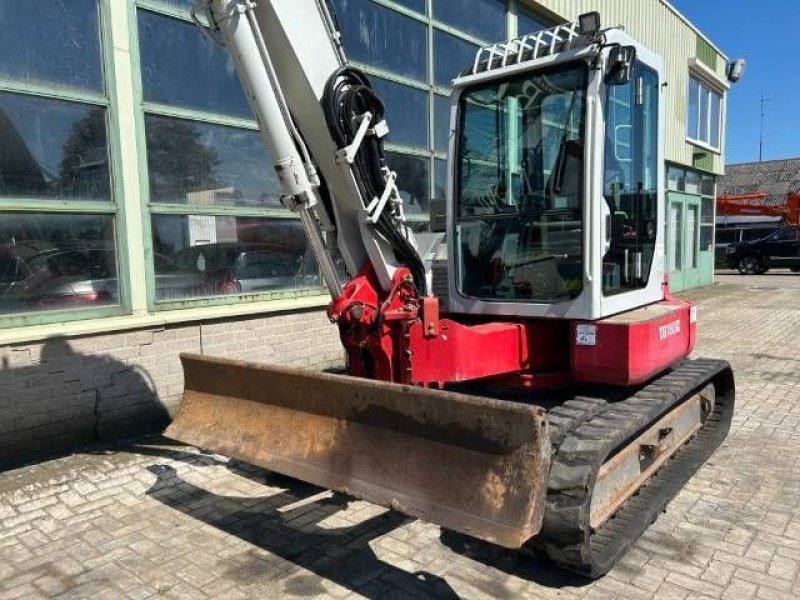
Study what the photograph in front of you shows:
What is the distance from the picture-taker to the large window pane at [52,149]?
4.73 m

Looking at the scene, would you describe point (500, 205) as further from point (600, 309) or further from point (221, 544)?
point (221, 544)

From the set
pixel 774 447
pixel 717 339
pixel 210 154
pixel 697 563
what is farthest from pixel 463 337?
pixel 717 339

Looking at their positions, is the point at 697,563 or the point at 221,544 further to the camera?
the point at 221,544

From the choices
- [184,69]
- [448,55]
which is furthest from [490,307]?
[448,55]

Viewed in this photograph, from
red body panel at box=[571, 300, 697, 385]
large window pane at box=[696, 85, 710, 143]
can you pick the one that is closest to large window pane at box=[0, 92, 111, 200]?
red body panel at box=[571, 300, 697, 385]

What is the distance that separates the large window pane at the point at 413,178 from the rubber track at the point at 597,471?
440cm

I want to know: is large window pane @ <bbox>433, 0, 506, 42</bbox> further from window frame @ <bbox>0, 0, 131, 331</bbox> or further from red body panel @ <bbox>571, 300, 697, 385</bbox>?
red body panel @ <bbox>571, 300, 697, 385</bbox>

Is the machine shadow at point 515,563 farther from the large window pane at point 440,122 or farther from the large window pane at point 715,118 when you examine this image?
the large window pane at point 715,118

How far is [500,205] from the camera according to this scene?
407cm

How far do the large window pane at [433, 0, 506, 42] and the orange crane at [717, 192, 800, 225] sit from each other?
24472 millimetres

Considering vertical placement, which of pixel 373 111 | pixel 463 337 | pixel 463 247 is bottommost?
pixel 463 337

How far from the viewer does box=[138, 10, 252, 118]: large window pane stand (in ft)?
18.1

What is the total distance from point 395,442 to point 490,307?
4.43 ft

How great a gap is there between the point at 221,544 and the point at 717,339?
29.3ft
